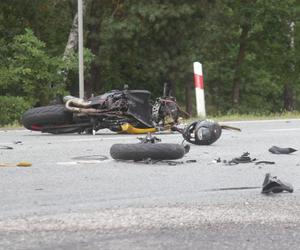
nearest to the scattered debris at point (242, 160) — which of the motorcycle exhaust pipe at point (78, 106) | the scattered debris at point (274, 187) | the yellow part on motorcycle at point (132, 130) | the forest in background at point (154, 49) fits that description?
the scattered debris at point (274, 187)

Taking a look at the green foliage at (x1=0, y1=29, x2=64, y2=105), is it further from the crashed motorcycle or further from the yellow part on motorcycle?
the yellow part on motorcycle

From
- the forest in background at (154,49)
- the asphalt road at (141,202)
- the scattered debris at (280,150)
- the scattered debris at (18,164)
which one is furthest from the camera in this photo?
the forest in background at (154,49)

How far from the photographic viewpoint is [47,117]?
35.4ft

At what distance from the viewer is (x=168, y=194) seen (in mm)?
5980

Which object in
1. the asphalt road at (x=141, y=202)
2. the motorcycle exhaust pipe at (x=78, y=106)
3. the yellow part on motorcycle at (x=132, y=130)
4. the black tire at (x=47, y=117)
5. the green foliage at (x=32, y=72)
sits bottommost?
the asphalt road at (x=141, y=202)

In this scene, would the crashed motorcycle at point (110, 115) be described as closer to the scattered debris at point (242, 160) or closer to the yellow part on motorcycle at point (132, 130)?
the yellow part on motorcycle at point (132, 130)

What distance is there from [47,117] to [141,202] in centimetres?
543

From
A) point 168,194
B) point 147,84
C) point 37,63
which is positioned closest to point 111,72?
point 147,84

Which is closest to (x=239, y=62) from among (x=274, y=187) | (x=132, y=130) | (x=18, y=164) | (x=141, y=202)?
(x=132, y=130)

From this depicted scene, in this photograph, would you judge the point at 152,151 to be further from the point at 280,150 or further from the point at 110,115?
the point at 110,115

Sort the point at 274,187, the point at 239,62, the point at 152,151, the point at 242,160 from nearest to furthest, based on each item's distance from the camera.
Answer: the point at 274,187 → the point at 152,151 → the point at 242,160 → the point at 239,62

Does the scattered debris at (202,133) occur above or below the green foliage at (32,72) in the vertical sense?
below

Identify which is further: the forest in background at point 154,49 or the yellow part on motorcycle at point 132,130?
the forest in background at point 154,49

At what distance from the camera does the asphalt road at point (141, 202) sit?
14.8 ft
